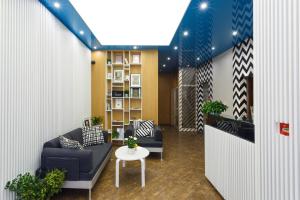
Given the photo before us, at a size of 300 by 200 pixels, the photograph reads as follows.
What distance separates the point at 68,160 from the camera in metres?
Result: 2.75

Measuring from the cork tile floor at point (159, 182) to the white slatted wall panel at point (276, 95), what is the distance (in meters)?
1.74

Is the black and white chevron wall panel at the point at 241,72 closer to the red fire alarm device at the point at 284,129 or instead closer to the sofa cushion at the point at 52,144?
the red fire alarm device at the point at 284,129

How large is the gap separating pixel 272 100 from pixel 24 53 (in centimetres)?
311

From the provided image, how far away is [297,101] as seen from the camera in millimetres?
1126

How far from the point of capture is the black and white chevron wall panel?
15.0 ft

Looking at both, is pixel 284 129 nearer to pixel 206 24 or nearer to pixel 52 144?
pixel 52 144

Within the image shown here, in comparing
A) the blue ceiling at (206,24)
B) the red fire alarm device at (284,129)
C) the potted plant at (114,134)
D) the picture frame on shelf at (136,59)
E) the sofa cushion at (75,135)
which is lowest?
the potted plant at (114,134)

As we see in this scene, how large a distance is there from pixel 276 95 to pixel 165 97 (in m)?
9.74

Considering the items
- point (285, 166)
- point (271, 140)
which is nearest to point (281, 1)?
point (271, 140)

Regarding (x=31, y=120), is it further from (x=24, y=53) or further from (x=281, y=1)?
(x=281, y=1)

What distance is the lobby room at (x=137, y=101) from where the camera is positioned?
1.35 m

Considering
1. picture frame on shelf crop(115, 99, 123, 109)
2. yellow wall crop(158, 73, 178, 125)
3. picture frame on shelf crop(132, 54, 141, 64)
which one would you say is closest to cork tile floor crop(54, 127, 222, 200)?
picture frame on shelf crop(115, 99, 123, 109)

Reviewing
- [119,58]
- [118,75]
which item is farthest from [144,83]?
[119,58]

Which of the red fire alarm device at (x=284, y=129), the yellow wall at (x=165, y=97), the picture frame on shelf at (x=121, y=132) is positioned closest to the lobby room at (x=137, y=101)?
the red fire alarm device at (x=284, y=129)
